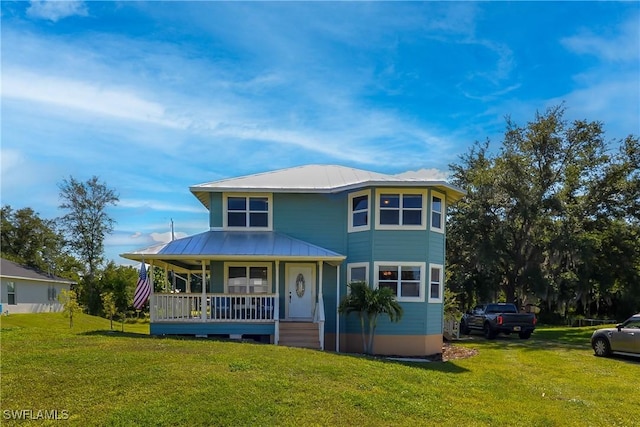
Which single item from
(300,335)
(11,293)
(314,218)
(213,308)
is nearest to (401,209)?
(314,218)

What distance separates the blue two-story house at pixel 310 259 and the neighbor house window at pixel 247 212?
0.04 meters

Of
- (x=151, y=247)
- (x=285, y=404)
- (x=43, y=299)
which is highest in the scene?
(x=151, y=247)

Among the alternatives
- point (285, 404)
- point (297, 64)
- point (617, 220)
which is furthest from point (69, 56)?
point (617, 220)

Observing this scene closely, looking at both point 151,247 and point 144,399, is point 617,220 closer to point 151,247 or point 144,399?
point 151,247

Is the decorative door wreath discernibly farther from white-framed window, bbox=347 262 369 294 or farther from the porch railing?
white-framed window, bbox=347 262 369 294

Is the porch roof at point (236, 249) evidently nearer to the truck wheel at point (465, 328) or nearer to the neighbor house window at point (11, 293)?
the truck wheel at point (465, 328)

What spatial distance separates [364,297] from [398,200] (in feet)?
11.8

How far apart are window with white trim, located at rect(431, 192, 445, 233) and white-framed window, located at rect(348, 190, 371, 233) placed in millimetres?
2164

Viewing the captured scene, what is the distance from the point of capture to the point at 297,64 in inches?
516

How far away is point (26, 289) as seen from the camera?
3331cm

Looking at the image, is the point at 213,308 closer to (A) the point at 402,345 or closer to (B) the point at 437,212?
(A) the point at 402,345

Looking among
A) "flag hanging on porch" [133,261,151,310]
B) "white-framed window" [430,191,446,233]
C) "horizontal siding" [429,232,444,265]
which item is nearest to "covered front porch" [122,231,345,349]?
"flag hanging on porch" [133,261,151,310]

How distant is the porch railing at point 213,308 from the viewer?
1554cm

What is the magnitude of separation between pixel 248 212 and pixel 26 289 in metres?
23.7
